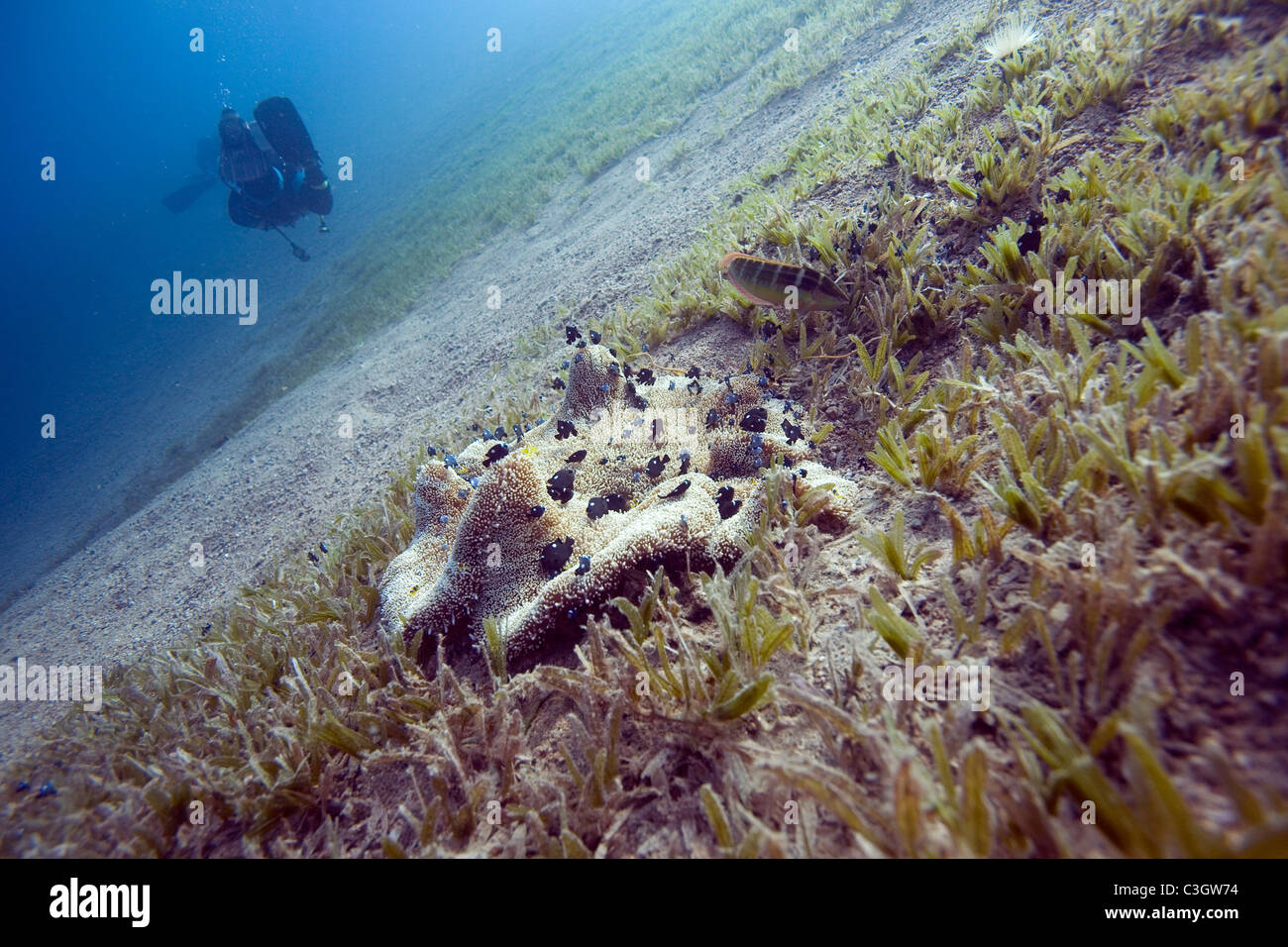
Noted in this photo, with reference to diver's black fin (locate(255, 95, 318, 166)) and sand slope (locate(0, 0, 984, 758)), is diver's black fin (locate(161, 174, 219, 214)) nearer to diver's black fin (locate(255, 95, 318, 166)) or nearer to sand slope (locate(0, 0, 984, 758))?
diver's black fin (locate(255, 95, 318, 166))

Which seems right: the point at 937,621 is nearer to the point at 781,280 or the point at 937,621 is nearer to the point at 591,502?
the point at 591,502

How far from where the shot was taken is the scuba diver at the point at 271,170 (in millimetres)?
16578

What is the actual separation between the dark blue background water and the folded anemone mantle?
14359mm

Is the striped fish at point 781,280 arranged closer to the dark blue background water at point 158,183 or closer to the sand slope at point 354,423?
the sand slope at point 354,423

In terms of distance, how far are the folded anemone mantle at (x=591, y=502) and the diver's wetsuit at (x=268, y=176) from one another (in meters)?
19.3

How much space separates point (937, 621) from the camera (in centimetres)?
175

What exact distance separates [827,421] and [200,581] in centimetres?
703

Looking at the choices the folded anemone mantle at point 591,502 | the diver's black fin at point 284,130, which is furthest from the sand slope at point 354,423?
the diver's black fin at point 284,130

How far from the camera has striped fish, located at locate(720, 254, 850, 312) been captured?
302cm

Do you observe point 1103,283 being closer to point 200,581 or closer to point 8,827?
point 8,827

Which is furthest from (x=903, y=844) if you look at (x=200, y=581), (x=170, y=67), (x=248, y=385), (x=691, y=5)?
(x=170, y=67)

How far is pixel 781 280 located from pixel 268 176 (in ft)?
66.2

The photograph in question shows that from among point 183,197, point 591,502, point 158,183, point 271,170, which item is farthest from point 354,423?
point 158,183

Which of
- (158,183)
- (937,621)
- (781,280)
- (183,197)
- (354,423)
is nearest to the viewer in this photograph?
(937,621)
